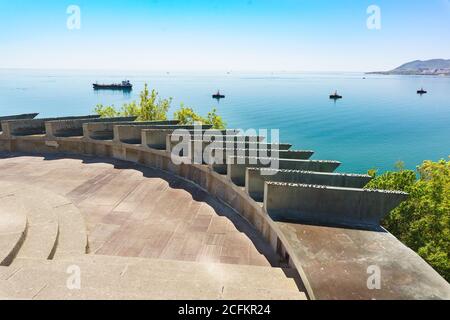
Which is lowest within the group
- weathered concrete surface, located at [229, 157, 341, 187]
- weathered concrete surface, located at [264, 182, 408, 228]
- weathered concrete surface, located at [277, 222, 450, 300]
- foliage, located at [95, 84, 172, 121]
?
weathered concrete surface, located at [277, 222, 450, 300]

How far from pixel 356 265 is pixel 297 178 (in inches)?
138

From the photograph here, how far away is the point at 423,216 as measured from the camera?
1130 centimetres

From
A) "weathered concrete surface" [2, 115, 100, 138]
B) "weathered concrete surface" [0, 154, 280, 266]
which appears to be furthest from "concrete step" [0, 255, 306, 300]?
"weathered concrete surface" [2, 115, 100, 138]

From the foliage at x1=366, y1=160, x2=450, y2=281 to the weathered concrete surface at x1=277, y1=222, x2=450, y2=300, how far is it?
178 inches

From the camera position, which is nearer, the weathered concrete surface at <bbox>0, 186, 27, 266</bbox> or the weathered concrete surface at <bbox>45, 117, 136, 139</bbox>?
the weathered concrete surface at <bbox>0, 186, 27, 266</bbox>

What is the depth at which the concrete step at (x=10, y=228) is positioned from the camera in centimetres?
652

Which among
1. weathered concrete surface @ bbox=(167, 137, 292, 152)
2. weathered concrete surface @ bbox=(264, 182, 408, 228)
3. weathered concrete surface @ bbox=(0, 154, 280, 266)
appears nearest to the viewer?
weathered concrete surface @ bbox=(264, 182, 408, 228)

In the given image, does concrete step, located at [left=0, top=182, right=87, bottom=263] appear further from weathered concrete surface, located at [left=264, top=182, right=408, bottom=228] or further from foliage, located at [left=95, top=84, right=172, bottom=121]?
foliage, located at [left=95, top=84, right=172, bottom=121]

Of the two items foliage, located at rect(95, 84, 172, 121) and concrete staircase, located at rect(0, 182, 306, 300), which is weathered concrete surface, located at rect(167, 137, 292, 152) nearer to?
concrete staircase, located at rect(0, 182, 306, 300)

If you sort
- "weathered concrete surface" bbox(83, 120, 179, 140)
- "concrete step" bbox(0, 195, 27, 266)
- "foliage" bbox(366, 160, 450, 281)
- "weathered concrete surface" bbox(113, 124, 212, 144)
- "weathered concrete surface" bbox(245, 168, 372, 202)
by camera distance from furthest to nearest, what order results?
"weathered concrete surface" bbox(83, 120, 179, 140), "weathered concrete surface" bbox(113, 124, 212, 144), "foliage" bbox(366, 160, 450, 281), "weathered concrete surface" bbox(245, 168, 372, 202), "concrete step" bbox(0, 195, 27, 266)

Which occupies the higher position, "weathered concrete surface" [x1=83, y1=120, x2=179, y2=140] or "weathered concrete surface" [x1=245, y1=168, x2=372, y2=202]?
"weathered concrete surface" [x1=83, y1=120, x2=179, y2=140]

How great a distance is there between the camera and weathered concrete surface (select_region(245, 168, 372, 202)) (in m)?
8.63

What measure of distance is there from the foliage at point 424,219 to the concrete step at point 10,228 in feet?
37.3
